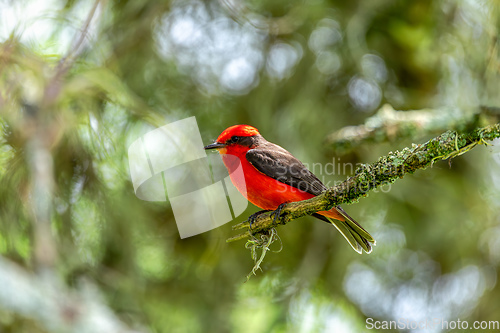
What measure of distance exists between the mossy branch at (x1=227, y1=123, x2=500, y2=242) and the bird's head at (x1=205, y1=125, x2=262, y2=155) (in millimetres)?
1328

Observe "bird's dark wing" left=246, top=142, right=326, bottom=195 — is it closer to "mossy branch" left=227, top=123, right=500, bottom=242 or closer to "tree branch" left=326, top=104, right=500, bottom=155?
"tree branch" left=326, top=104, right=500, bottom=155

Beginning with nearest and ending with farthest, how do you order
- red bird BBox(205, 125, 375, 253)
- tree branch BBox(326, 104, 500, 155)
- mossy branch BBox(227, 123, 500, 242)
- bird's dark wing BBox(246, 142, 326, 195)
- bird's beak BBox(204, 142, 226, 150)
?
mossy branch BBox(227, 123, 500, 242) → tree branch BBox(326, 104, 500, 155) → red bird BBox(205, 125, 375, 253) → bird's dark wing BBox(246, 142, 326, 195) → bird's beak BBox(204, 142, 226, 150)

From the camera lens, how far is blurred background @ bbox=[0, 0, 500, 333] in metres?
4.23

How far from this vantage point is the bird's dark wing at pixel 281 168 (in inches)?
144

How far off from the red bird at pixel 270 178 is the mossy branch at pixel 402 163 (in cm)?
102

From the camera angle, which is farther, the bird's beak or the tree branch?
the bird's beak

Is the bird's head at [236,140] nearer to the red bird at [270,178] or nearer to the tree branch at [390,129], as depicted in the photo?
the red bird at [270,178]

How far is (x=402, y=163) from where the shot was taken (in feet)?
6.81

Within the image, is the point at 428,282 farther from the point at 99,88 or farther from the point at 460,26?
the point at 99,88

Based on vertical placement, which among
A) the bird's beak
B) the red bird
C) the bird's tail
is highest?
the bird's beak

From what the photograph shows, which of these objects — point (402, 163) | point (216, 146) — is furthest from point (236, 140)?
point (402, 163)

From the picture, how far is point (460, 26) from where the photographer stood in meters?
4.76

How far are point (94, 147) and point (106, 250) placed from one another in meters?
1.18

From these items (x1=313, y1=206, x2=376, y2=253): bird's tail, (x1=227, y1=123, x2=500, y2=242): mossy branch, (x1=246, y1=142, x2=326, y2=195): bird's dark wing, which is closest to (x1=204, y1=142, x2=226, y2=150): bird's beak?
(x1=246, y1=142, x2=326, y2=195): bird's dark wing
